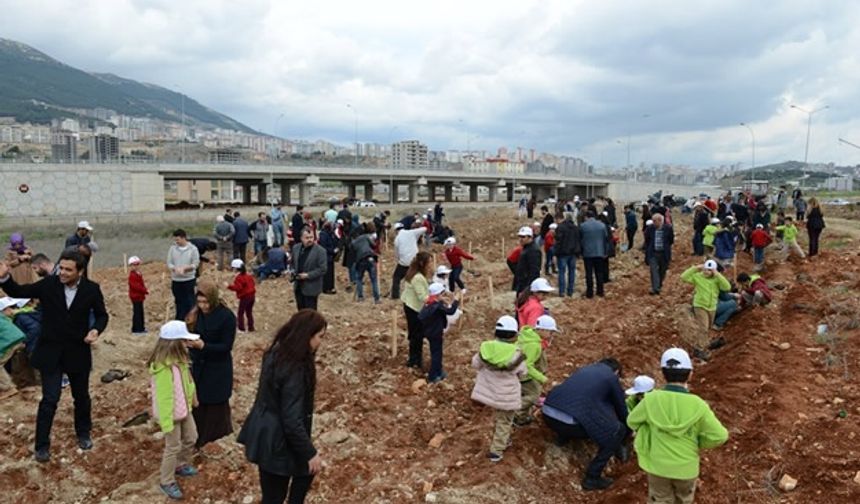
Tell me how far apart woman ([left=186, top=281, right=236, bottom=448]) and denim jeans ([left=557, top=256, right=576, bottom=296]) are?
8.53 m

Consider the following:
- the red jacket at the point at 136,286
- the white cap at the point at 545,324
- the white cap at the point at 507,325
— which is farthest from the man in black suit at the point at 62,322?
the red jacket at the point at 136,286

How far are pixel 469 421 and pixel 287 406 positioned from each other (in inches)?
145

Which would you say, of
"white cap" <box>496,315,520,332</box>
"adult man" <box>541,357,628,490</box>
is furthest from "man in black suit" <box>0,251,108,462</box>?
"adult man" <box>541,357,628,490</box>

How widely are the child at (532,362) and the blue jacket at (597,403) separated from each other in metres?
0.46

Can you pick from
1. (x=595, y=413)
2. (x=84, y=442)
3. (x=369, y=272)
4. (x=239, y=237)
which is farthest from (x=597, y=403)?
(x=239, y=237)

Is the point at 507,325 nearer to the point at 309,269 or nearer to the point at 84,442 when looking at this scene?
→ the point at 84,442

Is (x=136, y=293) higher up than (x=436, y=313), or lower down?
lower down

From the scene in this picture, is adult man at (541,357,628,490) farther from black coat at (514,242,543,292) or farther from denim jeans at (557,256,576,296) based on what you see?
denim jeans at (557,256,576,296)

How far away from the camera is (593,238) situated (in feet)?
39.9

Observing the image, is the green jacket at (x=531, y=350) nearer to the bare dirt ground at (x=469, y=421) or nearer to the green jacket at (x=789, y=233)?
the bare dirt ground at (x=469, y=421)

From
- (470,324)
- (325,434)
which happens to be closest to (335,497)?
(325,434)

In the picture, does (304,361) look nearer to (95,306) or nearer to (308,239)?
(95,306)

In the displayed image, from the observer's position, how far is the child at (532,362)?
5922mm

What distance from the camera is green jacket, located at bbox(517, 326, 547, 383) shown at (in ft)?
19.3
